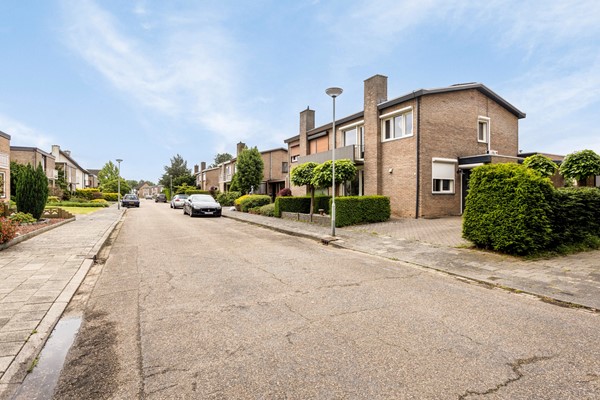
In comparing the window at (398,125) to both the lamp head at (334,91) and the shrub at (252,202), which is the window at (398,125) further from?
the shrub at (252,202)

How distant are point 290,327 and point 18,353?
2.69 meters

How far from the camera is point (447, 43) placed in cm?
1504

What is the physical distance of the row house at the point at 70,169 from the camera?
49.3m

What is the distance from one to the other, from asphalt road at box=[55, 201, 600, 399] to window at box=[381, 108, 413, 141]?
12270 millimetres

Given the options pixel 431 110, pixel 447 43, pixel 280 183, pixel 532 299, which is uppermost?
pixel 447 43

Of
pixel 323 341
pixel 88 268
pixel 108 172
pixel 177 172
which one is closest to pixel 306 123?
pixel 88 268

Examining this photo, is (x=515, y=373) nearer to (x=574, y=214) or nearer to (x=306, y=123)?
(x=574, y=214)

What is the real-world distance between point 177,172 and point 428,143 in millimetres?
60022

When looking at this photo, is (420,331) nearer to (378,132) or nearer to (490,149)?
(378,132)

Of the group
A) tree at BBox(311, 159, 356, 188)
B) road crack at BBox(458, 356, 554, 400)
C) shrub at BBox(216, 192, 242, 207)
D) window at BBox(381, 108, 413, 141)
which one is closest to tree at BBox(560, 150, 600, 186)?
window at BBox(381, 108, 413, 141)

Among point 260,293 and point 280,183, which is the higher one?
point 280,183

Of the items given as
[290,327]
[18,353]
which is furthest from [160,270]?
[290,327]

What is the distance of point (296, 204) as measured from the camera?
19953 millimetres

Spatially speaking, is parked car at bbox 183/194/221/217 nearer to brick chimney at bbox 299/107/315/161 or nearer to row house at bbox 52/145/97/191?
brick chimney at bbox 299/107/315/161
